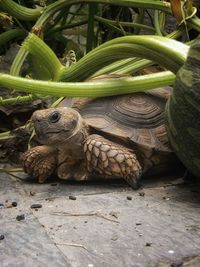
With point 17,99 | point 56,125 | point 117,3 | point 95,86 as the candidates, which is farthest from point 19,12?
point 56,125

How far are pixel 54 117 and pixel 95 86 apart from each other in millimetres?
227

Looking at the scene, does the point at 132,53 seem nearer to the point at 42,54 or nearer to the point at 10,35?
the point at 42,54

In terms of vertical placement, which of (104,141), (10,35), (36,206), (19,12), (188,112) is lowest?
(36,206)

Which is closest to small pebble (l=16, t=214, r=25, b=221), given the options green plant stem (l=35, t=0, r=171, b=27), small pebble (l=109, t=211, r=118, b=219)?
small pebble (l=109, t=211, r=118, b=219)

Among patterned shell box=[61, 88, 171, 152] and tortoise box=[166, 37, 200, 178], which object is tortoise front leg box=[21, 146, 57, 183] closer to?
patterned shell box=[61, 88, 171, 152]

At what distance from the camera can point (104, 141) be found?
7.41 ft

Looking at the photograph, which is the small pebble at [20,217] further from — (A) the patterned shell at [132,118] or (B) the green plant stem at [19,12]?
(B) the green plant stem at [19,12]

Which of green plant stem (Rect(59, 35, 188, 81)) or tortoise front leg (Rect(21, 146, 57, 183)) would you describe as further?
tortoise front leg (Rect(21, 146, 57, 183))

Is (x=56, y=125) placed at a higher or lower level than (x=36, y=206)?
higher

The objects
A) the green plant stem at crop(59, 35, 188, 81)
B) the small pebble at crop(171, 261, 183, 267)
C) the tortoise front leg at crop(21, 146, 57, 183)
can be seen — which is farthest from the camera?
the tortoise front leg at crop(21, 146, 57, 183)

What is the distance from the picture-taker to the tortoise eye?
226 cm

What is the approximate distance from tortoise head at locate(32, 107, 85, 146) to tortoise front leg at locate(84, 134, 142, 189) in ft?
0.37

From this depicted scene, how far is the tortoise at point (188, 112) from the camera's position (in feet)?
6.39

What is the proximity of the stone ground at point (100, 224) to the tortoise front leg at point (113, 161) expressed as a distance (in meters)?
0.06
